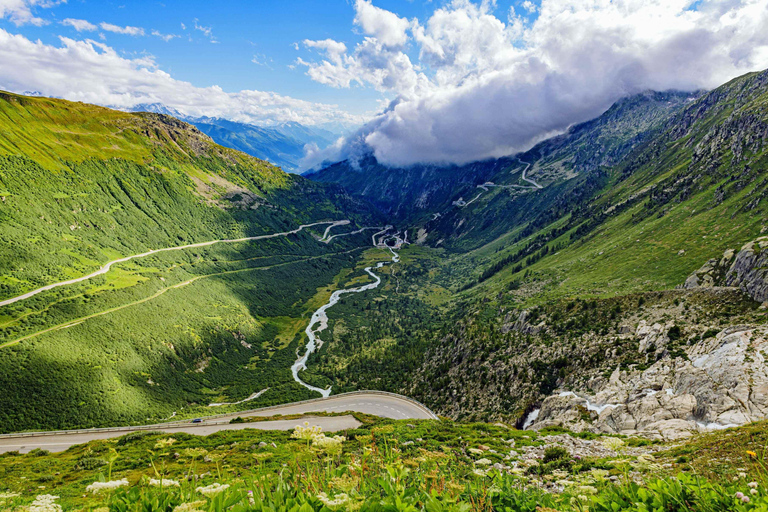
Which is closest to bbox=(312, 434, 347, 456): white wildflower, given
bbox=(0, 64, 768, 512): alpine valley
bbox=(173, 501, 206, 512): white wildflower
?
bbox=(0, 64, 768, 512): alpine valley

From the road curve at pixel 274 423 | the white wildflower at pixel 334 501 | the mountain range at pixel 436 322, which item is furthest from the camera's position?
the road curve at pixel 274 423

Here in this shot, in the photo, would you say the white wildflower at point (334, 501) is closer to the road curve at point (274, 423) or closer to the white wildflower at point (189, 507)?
the white wildflower at point (189, 507)

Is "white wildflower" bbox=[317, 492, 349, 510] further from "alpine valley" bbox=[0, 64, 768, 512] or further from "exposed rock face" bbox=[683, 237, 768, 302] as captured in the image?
"exposed rock face" bbox=[683, 237, 768, 302]

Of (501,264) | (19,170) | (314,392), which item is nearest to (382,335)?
(314,392)

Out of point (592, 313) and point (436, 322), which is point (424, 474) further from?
point (436, 322)

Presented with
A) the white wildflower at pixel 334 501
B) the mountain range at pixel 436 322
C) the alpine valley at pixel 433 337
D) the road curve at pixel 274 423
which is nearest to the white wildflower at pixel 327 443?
the alpine valley at pixel 433 337

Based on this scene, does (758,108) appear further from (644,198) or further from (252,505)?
(252,505)
